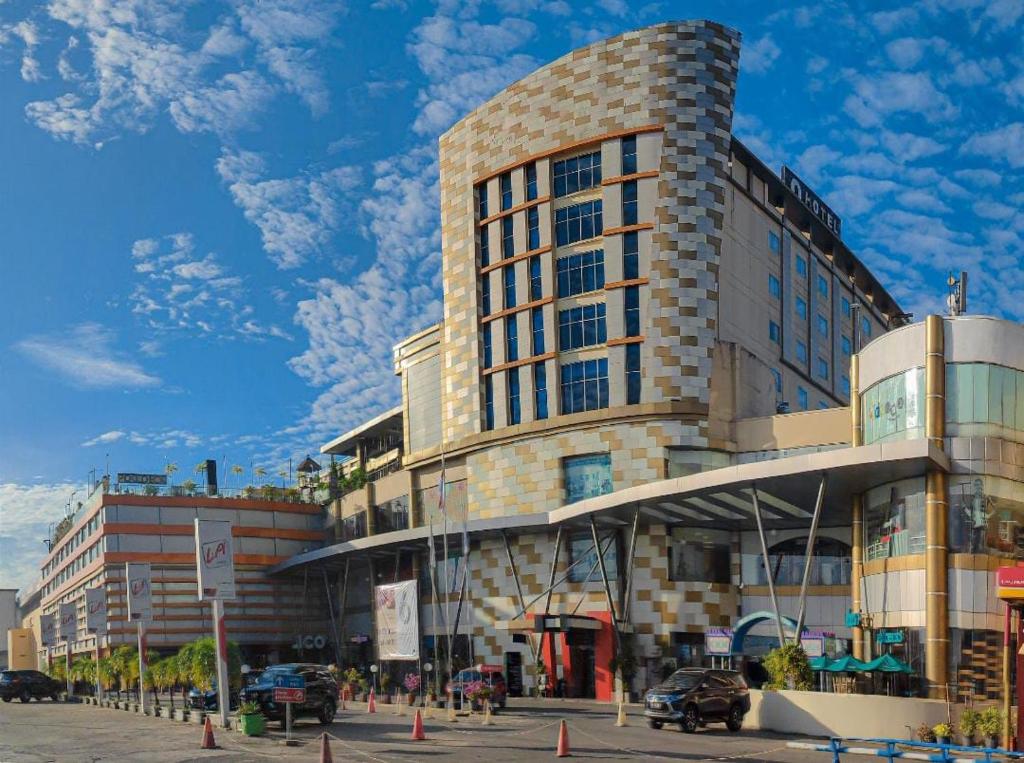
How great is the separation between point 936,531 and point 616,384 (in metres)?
28.0

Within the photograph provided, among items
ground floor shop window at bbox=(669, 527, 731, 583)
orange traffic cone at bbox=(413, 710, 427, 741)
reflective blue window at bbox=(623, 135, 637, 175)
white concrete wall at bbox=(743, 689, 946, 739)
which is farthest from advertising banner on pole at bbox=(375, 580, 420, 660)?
reflective blue window at bbox=(623, 135, 637, 175)

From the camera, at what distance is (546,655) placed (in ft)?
217

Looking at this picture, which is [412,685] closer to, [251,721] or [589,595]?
[589,595]

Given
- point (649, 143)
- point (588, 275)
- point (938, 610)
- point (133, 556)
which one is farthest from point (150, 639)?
point (938, 610)

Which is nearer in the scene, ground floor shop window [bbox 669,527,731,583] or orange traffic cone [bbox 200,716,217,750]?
orange traffic cone [bbox 200,716,217,750]

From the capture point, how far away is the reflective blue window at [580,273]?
70.2 metres

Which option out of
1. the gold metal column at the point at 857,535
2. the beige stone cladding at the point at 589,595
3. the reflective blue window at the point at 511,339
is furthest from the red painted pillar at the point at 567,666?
the gold metal column at the point at 857,535

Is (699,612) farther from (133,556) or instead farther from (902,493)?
(133,556)

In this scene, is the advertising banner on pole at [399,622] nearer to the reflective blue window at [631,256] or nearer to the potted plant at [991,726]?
the potted plant at [991,726]

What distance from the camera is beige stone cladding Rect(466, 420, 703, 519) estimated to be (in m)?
65.9

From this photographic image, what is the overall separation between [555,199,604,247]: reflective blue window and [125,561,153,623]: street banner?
31.9 m

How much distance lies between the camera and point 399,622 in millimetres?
47406

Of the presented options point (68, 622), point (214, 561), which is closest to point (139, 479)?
point (68, 622)

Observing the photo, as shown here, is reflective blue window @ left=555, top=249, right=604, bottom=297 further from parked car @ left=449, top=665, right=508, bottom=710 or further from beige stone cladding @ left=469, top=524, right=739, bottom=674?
parked car @ left=449, top=665, right=508, bottom=710
